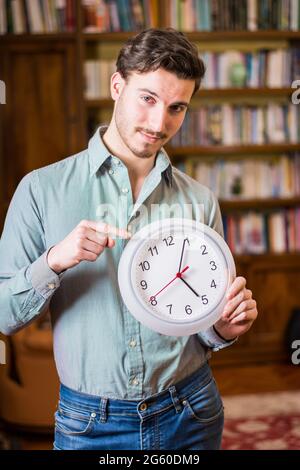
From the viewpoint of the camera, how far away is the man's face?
50.2 inches

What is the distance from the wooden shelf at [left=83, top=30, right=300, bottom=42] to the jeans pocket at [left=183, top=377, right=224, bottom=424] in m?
3.00

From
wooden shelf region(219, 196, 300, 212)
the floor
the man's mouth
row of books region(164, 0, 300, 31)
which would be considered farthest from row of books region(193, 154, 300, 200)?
the man's mouth

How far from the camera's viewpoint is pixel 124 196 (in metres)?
1.37

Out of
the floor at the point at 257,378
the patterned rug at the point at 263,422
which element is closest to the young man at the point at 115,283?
the patterned rug at the point at 263,422

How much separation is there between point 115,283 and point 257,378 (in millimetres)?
2880

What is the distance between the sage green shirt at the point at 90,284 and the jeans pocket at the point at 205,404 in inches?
2.1

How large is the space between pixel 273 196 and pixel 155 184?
3101 millimetres

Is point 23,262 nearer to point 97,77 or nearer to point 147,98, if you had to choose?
point 147,98

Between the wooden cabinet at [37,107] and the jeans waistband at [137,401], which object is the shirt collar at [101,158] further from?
the wooden cabinet at [37,107]

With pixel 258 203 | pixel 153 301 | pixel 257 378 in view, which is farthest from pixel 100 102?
pixel 153 301

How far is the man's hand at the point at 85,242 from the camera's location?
1172 mm

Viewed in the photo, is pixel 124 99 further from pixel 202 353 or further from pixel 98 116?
pixel 98 116

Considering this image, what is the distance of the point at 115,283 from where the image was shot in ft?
4.38

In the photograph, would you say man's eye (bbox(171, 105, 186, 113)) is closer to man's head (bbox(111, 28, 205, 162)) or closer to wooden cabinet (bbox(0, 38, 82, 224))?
man's head (bbox(111, 28, 205, 162))
